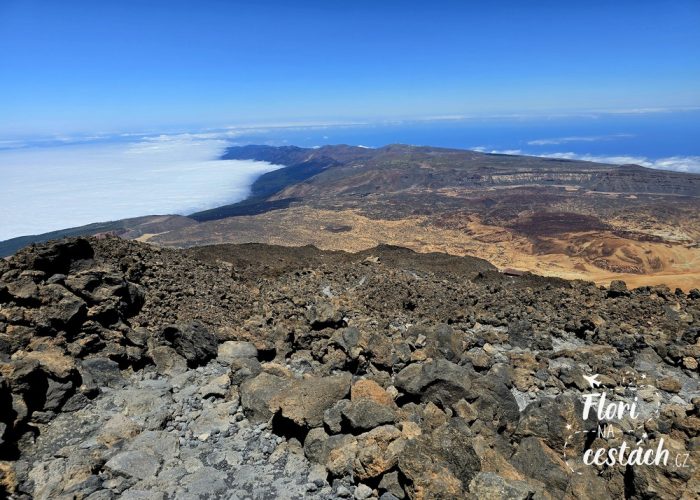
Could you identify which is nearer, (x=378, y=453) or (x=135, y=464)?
(x=378, y=453)

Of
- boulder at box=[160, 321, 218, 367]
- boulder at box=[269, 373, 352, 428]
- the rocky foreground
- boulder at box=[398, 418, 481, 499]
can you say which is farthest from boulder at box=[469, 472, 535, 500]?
boulder at box=[160, 321, 218, 367]

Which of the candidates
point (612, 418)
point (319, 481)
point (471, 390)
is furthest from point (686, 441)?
point (319, 481)

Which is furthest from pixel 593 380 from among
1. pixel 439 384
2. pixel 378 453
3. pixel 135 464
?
pixel 135 464

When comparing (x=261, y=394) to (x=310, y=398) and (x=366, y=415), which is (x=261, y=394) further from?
(x=366, y=415)

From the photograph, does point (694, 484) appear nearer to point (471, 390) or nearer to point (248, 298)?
point (471, 390)

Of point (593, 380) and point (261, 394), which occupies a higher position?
point (261, 394)

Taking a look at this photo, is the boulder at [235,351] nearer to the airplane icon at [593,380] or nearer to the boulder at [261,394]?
the boulder at [261,394]

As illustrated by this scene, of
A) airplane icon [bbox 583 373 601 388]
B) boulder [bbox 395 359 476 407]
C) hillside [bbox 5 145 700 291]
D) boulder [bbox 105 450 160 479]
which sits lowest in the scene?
hillside [bbox 5 145 700 291]

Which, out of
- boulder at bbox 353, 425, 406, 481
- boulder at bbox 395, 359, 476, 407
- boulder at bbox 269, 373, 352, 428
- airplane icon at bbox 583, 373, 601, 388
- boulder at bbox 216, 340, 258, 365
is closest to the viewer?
boulder at bbox 353, 425, 406, 481

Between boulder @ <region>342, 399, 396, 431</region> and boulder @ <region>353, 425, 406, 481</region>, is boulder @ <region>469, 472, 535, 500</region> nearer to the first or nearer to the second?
boulder @ <region>353, 425, 406, 481</region>
